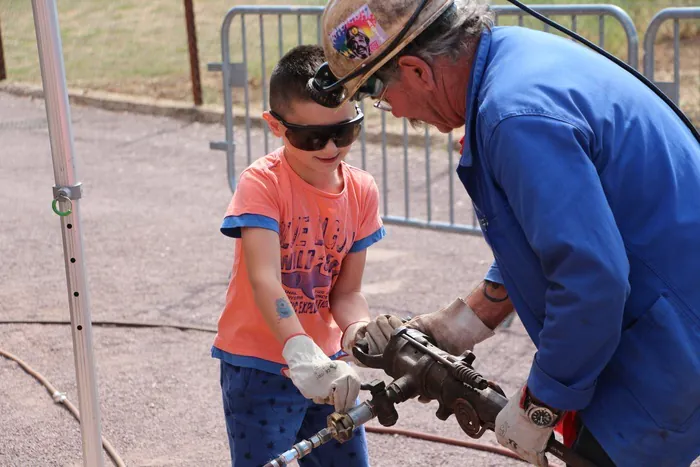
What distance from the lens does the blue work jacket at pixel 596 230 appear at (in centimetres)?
199

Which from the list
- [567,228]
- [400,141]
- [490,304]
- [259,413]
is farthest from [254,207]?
[400,141]

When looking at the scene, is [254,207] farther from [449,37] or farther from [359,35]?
[449,37]

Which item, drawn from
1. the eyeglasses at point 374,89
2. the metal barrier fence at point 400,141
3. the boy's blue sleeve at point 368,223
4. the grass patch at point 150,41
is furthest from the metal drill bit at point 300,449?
the grass patch at point 150,41

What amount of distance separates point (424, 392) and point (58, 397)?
263 centimetres

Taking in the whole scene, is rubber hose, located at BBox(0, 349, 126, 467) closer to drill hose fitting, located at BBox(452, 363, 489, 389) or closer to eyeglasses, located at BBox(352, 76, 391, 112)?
drill hose fitting, located at BBox(452, 363, 489, 389)

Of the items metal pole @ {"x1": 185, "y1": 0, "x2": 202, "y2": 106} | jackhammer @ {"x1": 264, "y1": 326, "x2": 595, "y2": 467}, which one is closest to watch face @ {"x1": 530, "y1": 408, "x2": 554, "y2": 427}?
jackhammer @ {"x1": 264, "y1": 326, "x2": 595, "y2": 467}

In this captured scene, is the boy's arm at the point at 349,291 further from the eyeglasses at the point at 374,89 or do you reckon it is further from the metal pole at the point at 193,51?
the metal pole at the point at 193,51

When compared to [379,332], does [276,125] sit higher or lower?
higher

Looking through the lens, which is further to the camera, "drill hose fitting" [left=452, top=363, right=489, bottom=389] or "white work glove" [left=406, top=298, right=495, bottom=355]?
"white work glove" [left=406, top=298, right=495, bottom=355]

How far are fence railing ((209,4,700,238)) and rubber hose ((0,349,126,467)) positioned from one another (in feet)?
6.74

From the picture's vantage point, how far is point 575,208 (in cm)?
197

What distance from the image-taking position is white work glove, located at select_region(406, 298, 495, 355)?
9.34 feet

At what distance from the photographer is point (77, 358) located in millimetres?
3182

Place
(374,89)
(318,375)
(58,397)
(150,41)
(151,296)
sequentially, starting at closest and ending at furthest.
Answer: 1. (374,89)
2. (318,375)
3. (58,397)
4. (151,296)
5. (150,41)
